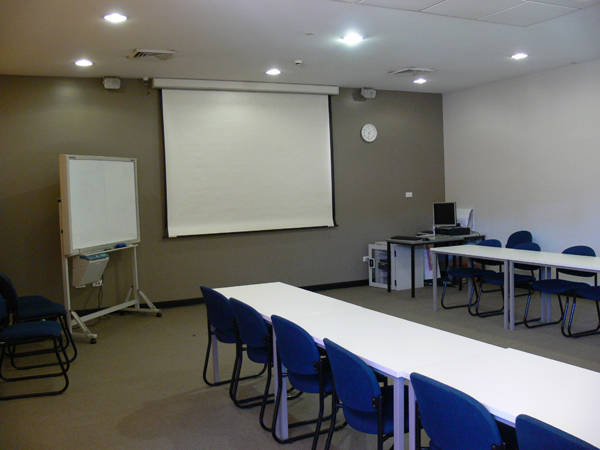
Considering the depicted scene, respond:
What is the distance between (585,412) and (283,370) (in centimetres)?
181

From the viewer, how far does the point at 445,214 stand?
7.71 meters

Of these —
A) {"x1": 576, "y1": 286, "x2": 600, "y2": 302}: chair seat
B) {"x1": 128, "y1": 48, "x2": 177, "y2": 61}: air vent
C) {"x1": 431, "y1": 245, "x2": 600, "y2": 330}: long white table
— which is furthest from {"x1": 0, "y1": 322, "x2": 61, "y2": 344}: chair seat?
{"x1": 576, "y1": 286, "x2": 600, "y2": 302}: chair seat

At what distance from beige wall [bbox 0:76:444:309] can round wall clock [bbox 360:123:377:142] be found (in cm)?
9

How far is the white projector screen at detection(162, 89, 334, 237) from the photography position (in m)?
6.77

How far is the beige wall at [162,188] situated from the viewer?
6098mm

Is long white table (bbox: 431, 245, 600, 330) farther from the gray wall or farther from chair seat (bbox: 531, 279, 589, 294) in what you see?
the gray wall

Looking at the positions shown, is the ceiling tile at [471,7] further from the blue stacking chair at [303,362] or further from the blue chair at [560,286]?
the blue stacking chair at [303,362]

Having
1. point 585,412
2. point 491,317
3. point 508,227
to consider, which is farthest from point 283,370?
point 508,227

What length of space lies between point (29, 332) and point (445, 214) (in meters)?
5.75

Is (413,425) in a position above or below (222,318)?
below

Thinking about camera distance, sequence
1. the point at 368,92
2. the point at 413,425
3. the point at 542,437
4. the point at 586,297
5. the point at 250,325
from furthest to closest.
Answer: the point at 368,92
the point at 586,297
the point at 250,325
the point at 413,425
the point at 542,437

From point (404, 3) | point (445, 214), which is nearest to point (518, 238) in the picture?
point (445, 214)

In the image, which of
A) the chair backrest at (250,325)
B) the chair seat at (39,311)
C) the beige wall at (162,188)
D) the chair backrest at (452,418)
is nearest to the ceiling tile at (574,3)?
the chair backrest at (250,325)

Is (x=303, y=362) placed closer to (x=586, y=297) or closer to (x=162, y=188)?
(x=586, y=297)
